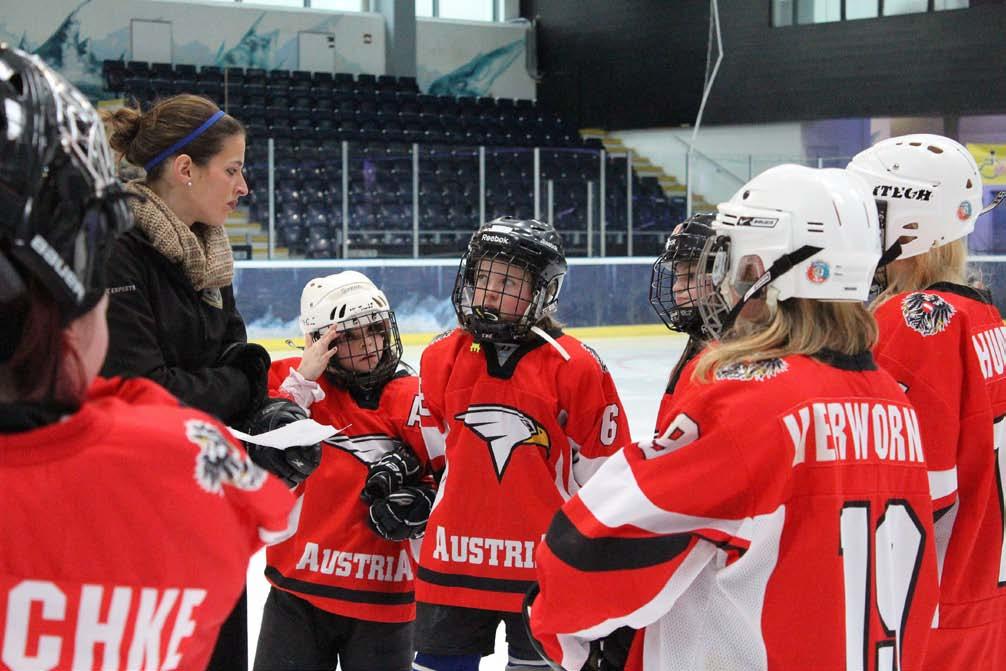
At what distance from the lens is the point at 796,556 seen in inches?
50.4

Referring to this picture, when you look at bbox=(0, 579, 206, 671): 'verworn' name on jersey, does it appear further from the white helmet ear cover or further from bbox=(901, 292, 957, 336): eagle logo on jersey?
the white helmet ear cover

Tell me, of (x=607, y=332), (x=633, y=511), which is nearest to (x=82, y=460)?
(x=633, y=511)

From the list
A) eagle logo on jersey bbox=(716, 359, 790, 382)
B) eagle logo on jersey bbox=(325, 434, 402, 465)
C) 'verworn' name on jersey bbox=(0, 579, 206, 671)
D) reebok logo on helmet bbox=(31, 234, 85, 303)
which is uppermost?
reebok logo on helmet bbox=(31, 234, 85, 303)

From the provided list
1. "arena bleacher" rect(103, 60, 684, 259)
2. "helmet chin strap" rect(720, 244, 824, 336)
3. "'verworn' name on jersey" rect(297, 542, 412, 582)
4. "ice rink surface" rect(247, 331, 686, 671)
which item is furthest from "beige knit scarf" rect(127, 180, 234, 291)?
"arena bleacher" rect(103, 60, 684, 259)

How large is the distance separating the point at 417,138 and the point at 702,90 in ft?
11.7

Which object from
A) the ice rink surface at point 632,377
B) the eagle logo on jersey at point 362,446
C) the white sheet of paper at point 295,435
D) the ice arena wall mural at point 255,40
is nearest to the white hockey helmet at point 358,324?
the eagle logo on jersey at point 362,446

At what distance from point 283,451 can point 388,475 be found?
14.2 inches

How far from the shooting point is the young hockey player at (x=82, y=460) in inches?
28.6

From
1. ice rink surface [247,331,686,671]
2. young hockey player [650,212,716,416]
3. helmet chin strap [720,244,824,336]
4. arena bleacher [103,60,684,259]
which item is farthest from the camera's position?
arena bleacher [103,60,684,259]

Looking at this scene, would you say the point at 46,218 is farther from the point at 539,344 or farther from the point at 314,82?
the point at 314,82

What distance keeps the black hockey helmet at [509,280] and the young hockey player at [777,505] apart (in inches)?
37.3

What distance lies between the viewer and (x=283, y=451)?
6.37 ft

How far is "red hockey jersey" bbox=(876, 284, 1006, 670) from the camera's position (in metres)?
1.79

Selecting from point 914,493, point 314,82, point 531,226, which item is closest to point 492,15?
point 314,82
